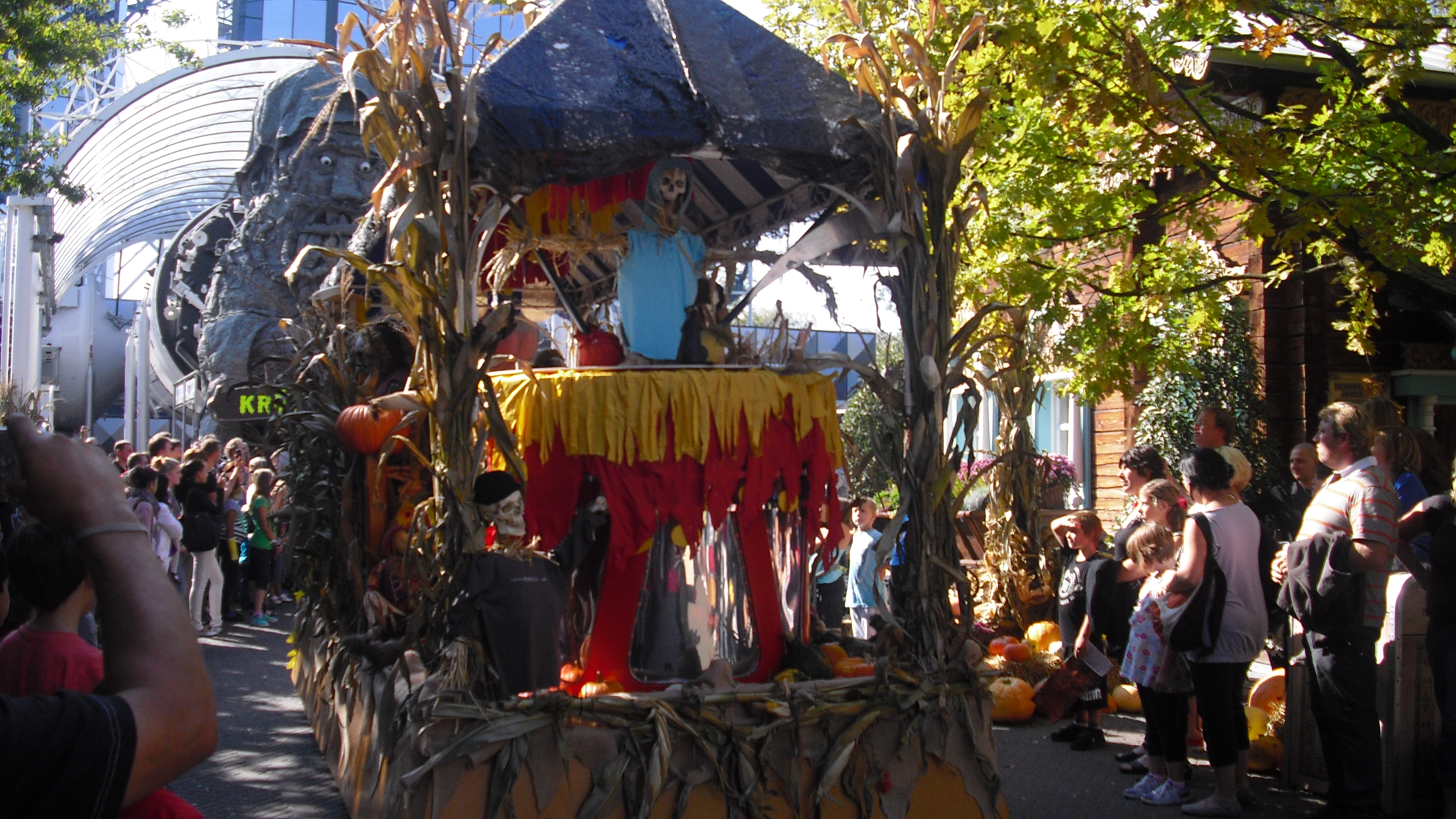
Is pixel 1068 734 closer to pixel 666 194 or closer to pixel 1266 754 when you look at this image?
pixel 1266 754

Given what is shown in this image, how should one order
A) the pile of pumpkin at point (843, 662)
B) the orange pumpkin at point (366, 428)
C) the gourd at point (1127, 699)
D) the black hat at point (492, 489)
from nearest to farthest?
the black hat at point (492, 489)
the pile of pumpkin at point (843, 662)
the orange pumpkin at point (366, 428)
the gourd at point (1127, 699)

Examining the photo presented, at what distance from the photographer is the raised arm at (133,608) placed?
1418 millimetres

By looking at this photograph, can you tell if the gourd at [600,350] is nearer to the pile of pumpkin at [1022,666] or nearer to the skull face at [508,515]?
the skull face at [508,515]

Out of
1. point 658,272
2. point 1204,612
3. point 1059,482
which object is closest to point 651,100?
point 658,272

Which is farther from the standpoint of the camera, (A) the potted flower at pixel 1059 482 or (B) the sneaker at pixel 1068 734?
(A) the potted flower at pixel 1059 482

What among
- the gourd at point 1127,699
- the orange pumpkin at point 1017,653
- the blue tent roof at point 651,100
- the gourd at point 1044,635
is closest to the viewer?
the blue tent roof at point 651,100

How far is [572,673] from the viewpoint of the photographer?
215 inches

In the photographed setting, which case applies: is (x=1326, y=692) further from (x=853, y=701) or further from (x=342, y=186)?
(x=342, y=186)

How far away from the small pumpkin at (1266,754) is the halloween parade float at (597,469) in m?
2.07

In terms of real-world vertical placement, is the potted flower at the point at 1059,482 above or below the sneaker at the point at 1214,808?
above

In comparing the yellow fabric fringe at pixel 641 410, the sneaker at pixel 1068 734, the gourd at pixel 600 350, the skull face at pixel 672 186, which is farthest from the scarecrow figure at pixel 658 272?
the sneaker at pixel 1068 734

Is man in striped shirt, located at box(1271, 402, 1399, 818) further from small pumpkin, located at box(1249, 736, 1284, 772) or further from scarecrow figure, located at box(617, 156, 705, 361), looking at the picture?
scarecrow figure, located at box(617, 156, 705, 361)

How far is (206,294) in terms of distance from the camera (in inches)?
891

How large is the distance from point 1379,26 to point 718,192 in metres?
4.23
